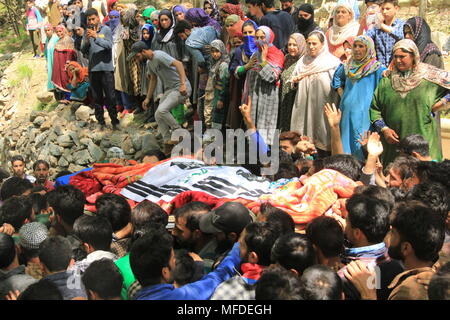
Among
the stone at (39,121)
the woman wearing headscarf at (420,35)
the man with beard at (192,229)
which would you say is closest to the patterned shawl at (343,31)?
the woman wearing headscarf at (420,35)

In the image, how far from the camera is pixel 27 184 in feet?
17.4

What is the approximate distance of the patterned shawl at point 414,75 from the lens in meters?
4.93

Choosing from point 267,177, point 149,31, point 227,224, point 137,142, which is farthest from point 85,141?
point 227,224

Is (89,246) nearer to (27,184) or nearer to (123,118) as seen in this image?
(27,184)

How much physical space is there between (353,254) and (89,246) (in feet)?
5.06

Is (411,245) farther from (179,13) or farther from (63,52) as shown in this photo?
(63,52)

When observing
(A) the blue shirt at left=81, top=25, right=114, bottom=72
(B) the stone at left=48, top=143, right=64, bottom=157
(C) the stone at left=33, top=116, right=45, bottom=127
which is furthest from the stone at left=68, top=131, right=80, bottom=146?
(C) the stone at left=33, top=116, right=45, bottom=127

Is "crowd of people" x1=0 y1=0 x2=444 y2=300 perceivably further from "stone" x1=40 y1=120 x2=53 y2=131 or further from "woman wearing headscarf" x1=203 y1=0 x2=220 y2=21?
"stone" x1=40 y1=120 x2=53 y2=131

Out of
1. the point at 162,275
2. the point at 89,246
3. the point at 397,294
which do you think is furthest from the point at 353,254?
the point at 89,246

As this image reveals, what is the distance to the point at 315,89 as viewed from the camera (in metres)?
5.89

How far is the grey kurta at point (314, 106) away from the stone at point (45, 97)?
6.51 meters

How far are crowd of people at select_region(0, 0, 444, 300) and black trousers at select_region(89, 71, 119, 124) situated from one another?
0.02 metres

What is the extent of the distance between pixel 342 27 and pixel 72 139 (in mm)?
4803

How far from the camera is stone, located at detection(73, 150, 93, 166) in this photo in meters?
8.86
